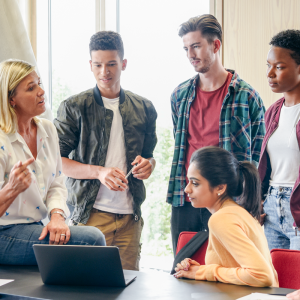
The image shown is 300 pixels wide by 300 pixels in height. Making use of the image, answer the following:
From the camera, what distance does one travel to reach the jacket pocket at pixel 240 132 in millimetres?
2049

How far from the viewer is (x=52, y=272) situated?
4.05ft

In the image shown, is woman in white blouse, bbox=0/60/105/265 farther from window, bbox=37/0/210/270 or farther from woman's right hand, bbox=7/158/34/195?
window, bbox=37/0/210/270

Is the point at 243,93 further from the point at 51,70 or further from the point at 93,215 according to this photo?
the point at 51,70

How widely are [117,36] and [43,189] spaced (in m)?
1.06

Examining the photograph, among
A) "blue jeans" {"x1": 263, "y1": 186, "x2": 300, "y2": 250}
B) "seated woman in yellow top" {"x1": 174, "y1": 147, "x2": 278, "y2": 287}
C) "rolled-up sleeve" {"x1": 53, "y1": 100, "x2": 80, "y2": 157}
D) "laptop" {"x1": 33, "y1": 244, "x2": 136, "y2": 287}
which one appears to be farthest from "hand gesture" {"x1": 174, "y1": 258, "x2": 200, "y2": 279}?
"rolled-up sleeve" {"x1": 53, "y1": 100, "x2": 80, "y2": 157}

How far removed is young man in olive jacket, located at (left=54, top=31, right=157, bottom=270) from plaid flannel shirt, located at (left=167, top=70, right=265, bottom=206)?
19 cm

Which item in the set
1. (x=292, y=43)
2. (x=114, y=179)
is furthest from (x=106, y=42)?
(x=292, y=43)

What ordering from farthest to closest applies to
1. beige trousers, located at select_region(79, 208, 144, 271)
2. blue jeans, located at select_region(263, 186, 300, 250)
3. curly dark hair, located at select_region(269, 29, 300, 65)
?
beige trousers, located at select_region(79, 208, 144, 271)
curly dark hair, located at select_region(269, 29, 300, 65)
blue jeans, located at select_region(263, 186, 300, 250)

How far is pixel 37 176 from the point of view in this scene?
1731 mm

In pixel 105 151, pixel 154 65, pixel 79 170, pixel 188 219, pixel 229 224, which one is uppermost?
pixel 154 65

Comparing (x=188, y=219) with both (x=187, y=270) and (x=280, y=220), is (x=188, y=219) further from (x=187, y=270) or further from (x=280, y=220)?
(x=187, y=270)

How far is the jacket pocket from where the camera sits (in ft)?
6.72

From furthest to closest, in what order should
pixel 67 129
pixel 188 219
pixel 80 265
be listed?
pixel 67 129
pixel 188 219
pixel 80 265

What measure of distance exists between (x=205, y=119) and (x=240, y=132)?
215mm
